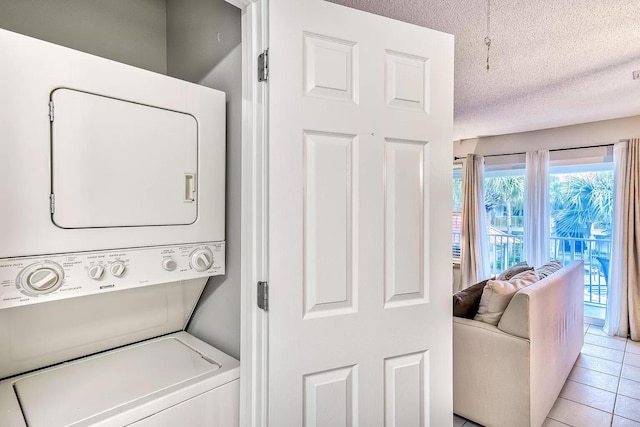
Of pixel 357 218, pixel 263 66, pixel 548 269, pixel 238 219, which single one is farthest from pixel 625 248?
pixel 263 66

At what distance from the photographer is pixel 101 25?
1402 mm

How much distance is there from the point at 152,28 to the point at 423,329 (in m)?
1.76

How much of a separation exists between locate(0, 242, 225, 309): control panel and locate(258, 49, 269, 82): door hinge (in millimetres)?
652

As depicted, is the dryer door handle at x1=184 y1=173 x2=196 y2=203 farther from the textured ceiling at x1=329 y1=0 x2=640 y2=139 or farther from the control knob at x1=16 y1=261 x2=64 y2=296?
the textured ceiling at x1=329 y1=0 x2=640 y2=139

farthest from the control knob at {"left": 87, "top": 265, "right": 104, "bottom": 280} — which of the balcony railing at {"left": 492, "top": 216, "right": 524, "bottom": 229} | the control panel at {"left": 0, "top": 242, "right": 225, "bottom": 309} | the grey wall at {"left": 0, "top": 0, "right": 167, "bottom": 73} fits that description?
the balcony railing at {"left": 492, "top": 216, "right": 524, "bottom": 229}

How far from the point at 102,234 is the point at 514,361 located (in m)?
2.12

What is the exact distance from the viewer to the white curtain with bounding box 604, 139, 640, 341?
12.0 feet

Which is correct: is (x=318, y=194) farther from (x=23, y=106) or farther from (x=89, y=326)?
(x=89, y=326)

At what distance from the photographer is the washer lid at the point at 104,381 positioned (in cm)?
96

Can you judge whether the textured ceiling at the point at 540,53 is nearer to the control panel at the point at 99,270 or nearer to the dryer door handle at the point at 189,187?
the dryer door handle at the point at 189,187

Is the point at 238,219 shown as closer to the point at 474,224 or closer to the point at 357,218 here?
the point at 357,218

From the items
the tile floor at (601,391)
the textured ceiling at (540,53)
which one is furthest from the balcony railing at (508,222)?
the tile floor at (601,391)

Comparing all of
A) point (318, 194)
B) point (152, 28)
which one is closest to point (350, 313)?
point (318, 194)

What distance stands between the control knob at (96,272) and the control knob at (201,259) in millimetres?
298
